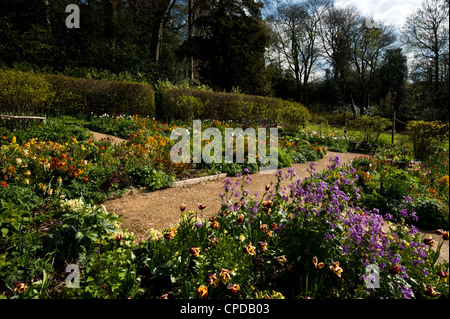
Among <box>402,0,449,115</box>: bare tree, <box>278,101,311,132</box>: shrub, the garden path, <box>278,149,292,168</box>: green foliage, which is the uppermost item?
<box>402,0,449,115</box>: bare tree

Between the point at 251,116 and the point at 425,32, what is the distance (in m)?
9.85

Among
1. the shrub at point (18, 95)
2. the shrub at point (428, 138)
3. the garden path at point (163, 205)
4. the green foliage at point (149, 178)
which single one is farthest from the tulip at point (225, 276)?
the shrub at point (428, 138)

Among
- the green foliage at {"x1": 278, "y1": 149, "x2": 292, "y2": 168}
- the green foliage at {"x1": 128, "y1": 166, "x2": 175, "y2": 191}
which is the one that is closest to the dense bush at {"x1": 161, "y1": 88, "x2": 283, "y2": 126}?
the green foliage at {"x1": 278, "y1": 149, "x2": 292, "y2": 168}

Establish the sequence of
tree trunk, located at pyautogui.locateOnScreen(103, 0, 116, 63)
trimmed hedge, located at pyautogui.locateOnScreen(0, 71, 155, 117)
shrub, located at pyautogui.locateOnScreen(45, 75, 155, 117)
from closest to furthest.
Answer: trimmed hedge, located at pyautogui.locateOnScreen(0, 71, 155, 117) < shrub, located at pyautogui.locateOnScreen(45, 75, 155, 117) < tree trunk, located at pyautogui.locateOnScreen(103, 0, 116, 63)

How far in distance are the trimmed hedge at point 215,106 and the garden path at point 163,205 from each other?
5.66m

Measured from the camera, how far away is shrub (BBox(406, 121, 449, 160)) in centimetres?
721

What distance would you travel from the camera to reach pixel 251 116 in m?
11.5

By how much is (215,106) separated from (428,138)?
23.8 ft

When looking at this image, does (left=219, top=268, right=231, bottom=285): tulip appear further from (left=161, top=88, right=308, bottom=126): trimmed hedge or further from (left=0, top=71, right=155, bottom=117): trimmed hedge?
(left=161, top=88, right=308, bottom=126): trimmed hedge

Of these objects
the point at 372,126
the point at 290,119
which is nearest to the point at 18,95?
the point at 290,119

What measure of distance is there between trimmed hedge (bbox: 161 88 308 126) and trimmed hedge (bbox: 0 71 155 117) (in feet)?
2.69
